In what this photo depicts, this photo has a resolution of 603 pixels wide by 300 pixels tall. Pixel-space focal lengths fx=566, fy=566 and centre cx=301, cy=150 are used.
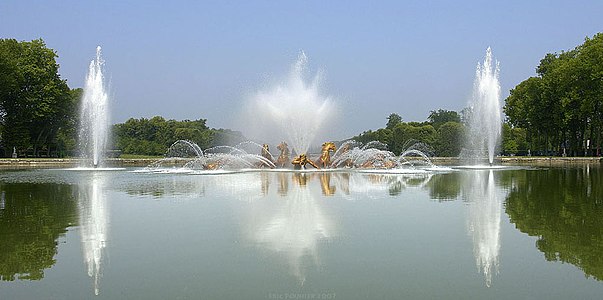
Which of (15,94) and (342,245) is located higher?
(15,94)

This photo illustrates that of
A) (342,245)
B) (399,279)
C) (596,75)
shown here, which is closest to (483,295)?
(399,279)

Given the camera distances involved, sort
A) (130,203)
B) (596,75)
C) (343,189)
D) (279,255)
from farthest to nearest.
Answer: (596,75)
(343,189)
(130,203)
(279,255)

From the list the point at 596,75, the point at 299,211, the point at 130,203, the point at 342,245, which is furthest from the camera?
the point at 596,75

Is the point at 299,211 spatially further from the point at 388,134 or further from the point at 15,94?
the point at 388,134

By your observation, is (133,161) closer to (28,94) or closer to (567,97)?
(28,94)

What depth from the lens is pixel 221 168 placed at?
35.8 meters

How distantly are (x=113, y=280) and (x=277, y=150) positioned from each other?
31.3m

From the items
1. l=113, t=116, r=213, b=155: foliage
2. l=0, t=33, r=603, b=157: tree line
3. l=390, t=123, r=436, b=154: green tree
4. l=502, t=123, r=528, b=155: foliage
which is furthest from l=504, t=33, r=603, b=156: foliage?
l=113, t=116, r=213, b=155: foliage

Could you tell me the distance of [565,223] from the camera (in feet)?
36.6

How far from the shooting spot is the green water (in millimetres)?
6496

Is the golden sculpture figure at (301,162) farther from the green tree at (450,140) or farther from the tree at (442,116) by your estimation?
the tree at (442,116)

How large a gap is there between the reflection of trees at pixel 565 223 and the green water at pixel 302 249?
0.03 meters

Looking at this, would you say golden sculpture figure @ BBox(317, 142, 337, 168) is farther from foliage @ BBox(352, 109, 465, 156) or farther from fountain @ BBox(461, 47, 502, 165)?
foliage @ BBox(352, 109, 465, 156)

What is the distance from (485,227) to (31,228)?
8571 millimetres
